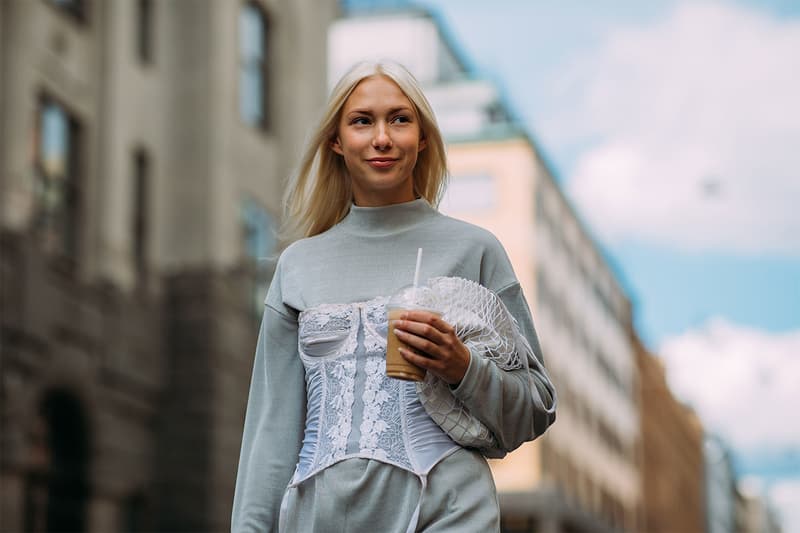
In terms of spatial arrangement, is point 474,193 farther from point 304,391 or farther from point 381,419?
point 381,419

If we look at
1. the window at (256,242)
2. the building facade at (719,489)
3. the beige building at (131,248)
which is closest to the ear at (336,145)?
the beige building at (131,248)

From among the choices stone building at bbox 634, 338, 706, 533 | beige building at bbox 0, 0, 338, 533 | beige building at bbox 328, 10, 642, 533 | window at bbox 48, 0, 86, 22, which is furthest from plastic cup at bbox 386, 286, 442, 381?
stone building at bbox 634, 338, 706, 533

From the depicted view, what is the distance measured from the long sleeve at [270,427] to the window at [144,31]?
22.2 meters

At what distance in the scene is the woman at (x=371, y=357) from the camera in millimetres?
3094

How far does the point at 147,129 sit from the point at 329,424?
73.1 feet

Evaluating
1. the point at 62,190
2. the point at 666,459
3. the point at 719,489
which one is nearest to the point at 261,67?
the point at 62,190

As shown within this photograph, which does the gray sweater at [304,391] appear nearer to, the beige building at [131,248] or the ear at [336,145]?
the ear at [336,145]

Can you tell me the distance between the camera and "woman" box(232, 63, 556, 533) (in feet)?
10.2

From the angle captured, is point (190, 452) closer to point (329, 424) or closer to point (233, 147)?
point (233, 147)

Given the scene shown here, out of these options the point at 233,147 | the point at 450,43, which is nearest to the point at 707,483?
the point at 450,43

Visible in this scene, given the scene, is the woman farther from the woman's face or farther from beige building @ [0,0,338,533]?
Result: beige building @ [0,0,338,533]

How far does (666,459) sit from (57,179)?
89275mm

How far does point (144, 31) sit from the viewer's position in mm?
25344

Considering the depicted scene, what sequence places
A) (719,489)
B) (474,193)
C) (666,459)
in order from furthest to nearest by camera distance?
(719,489) → (666,459) → (474,193)
